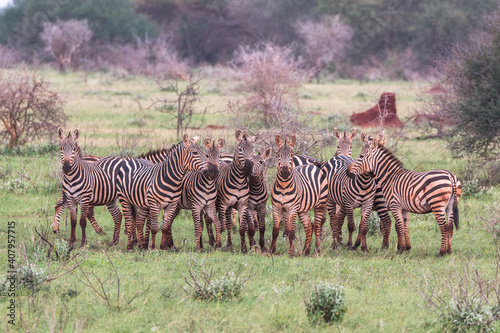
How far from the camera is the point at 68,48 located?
4666cm

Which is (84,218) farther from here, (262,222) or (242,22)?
(242,22)

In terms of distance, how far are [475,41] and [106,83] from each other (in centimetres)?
2446


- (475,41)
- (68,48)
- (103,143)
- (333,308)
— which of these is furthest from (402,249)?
(68,48)

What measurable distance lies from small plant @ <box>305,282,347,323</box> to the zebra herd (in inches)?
99.4

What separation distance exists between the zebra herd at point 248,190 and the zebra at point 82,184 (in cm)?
2

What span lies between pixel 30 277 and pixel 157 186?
265 centimetres

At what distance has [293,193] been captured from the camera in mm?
8953

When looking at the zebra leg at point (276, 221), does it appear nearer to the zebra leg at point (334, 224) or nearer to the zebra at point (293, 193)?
the zebra at point (293, 193)

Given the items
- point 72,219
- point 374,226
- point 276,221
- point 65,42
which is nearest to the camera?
point 276,221

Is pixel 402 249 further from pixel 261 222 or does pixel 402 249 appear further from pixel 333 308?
pixel 333 308

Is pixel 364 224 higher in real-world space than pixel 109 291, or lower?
higher

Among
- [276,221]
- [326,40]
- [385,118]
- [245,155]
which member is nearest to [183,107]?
[385,118]

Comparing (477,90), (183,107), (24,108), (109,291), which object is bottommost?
(109,291)

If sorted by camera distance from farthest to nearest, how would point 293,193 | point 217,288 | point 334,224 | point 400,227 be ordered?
point 334,224
point 400,227
point 293,193
point 217,288
